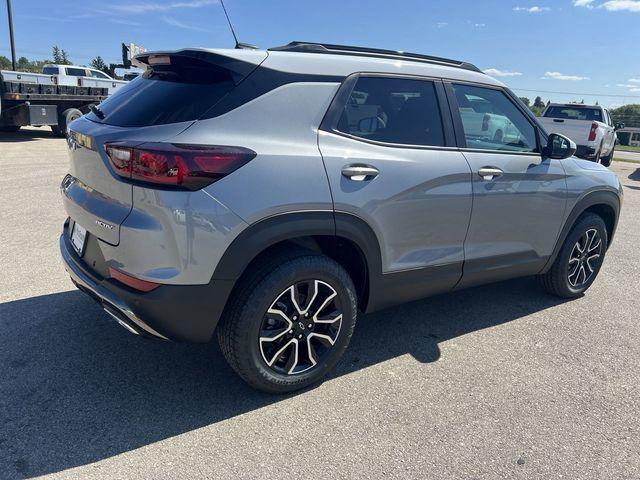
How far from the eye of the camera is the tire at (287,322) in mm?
2594

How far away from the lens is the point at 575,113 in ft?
51.2

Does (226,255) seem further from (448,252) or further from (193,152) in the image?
(448,252)

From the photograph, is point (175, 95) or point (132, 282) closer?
point (132, 282)

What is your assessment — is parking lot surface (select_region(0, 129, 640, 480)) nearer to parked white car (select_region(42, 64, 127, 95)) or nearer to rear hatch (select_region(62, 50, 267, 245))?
rear hatch (select_region(62, 50, 267, 245))

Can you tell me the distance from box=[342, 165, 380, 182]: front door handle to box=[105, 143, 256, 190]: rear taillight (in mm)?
621

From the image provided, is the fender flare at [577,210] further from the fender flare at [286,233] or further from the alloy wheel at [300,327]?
the alloy wheel at [300,327]

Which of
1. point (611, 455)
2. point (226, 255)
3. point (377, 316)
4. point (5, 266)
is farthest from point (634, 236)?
point (5, 266)

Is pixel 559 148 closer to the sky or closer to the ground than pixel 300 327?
closer to the sky

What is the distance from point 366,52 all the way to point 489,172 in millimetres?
1160

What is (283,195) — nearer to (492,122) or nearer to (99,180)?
(99,180)

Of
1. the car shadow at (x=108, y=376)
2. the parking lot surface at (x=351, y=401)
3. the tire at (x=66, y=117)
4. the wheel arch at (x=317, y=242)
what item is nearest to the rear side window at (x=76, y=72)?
the tire at (x=66, y=117)

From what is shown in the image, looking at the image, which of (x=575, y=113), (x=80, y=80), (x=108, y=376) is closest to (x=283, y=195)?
(x=108, y=376)

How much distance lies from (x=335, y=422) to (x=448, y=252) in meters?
1.37

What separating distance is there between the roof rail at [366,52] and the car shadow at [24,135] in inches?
561
